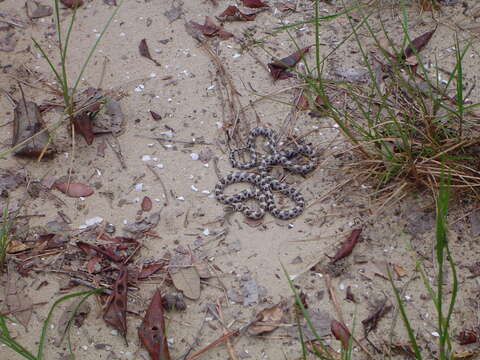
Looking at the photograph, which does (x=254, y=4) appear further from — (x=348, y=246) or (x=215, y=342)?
(x=215, y=342)

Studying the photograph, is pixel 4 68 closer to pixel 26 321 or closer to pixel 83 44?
pixel 83 44

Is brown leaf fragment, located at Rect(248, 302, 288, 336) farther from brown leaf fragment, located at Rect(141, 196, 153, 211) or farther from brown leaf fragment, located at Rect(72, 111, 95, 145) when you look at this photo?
brown leaf fragment, located at Rect(72, 111, 95, 145)

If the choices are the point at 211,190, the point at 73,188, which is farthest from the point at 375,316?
the point at 73,188

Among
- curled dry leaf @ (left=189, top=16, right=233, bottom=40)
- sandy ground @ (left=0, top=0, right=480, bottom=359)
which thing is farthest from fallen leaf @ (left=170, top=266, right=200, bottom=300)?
curled dry leaf @ (left=189, top=16, right=233, bottom=40)

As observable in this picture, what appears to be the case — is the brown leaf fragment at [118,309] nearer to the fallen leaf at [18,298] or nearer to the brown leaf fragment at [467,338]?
the fallen leaf at [18,298]

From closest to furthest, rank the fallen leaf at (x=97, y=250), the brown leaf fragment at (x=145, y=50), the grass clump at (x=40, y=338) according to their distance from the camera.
A: the grass clump at (x=40, y=338) < the fallen leaf at (x=97, y=250) < the brown leaf fragment at (x=145, y=50)

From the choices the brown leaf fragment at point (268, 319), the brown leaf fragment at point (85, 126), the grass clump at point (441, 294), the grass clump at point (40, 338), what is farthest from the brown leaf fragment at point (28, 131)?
the grass clump at point (441, 294)
